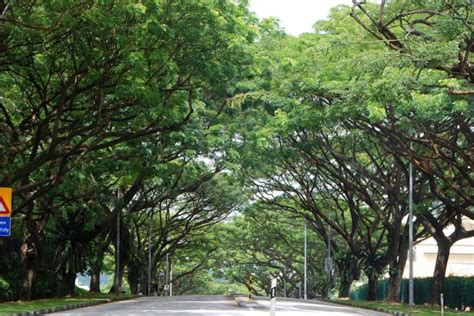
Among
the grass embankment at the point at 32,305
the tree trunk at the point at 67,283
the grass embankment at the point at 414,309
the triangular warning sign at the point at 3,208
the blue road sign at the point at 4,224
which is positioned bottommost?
the grass embankment at the point at 414,309

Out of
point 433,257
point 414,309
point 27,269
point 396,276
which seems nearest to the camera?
point 414,309

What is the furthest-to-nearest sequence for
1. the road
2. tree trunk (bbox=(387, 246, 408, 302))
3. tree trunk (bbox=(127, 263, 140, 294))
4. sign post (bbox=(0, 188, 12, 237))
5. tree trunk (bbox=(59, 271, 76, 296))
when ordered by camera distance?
tree trunk (bbox=(127, 263, 140, 294)), tree trunk (bbox=(59, 271, 76, 296)), tree trunk (bbox=(387, 246, 408, 302)), the road, sign post (bbox=(0, 188, 12, 237))

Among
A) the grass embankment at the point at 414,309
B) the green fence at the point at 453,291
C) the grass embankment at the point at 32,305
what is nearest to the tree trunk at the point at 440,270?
the grass embankment at the point at 414,309

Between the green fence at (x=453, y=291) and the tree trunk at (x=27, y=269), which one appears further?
the green fence at (x=453, y=291)

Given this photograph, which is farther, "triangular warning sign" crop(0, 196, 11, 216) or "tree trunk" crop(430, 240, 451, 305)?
"tree trunk" crop(430, 240, 451, 305)

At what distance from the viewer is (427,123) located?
81.2ft

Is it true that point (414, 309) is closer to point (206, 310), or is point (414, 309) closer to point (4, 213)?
point (206, 310)

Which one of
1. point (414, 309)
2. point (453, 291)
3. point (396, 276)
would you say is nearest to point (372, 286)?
point (396, 276)

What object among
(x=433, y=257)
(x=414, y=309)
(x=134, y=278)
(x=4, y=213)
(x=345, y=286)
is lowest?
(x=414, y=309)

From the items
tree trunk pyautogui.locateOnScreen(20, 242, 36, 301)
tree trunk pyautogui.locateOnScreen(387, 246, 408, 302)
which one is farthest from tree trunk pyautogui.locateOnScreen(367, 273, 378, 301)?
tree trunk pyautogui.locateOnScreen(20, 242, 36, 301)

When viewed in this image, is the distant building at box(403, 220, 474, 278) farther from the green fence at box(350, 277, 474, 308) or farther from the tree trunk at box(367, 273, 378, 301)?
the tree trunk at box(367, 273, 378, 301)

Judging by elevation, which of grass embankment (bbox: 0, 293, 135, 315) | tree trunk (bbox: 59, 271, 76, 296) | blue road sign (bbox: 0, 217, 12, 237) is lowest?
grass embankment (bbox: 0, 293, 135, 315)

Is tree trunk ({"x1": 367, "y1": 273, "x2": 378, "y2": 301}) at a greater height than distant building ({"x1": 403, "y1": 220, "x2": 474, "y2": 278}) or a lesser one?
lesser

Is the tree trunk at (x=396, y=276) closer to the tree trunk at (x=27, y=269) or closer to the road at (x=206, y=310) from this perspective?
the road at (x=206, y=310)
